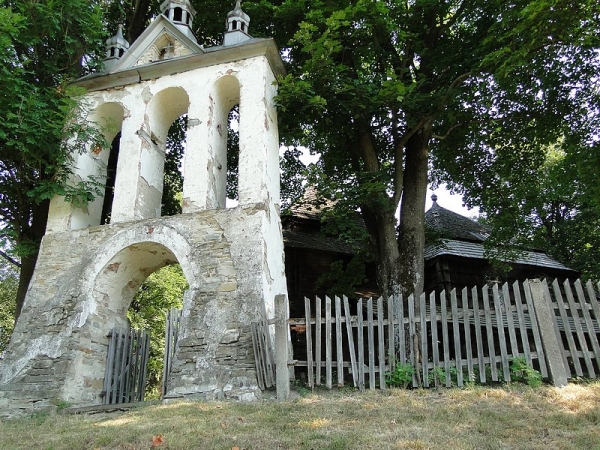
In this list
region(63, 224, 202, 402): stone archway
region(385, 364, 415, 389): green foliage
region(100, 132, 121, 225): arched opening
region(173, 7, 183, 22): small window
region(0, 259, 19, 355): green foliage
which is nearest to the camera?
region(385, 364, 415, 389): green foliage

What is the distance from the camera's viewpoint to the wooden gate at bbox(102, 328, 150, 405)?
31.9 feet

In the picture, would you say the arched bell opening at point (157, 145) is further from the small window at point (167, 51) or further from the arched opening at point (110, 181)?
the arched opening at point (110, 181)

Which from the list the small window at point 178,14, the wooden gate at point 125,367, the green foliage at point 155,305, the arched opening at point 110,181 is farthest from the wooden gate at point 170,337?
the green foliage at point 155,305

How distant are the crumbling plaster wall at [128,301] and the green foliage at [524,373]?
12.8ft

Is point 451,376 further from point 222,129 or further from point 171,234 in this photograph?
point 222,129

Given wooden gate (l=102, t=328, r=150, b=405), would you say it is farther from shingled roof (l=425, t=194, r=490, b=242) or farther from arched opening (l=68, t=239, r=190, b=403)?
shingled roof (l=425, t=194, r=490, b=242)

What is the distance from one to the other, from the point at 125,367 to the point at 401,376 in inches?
222

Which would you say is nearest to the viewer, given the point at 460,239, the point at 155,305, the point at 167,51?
the point at 167,51

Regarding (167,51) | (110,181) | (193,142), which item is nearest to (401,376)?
(193,142)

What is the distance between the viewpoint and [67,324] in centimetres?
932

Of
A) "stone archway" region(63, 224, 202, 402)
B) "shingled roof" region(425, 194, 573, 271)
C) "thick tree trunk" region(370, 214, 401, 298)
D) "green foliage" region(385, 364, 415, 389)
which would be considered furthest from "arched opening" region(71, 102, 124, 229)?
"shingled roof" region(425, 194, 573, 271)

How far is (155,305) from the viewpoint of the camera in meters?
19.8

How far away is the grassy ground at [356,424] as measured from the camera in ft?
16.5

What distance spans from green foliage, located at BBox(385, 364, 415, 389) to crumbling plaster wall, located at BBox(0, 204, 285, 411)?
2117 millimetres
